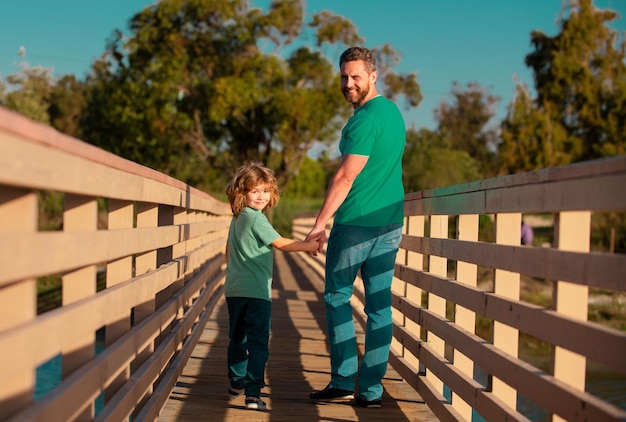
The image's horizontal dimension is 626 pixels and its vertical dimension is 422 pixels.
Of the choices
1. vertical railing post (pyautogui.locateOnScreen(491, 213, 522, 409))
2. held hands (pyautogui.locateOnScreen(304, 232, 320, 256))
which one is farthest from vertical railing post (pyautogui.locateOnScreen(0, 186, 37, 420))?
held hands (pyautogui.locateOnScreen(304, 232, 320, 256))

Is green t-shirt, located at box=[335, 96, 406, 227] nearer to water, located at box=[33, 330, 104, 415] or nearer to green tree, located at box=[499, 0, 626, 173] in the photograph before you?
water, located at box=[33, 330, 104, 415]

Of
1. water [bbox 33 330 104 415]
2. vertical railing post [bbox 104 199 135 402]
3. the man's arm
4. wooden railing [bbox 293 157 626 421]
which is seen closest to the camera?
wooden railing [bbox 293 157 626 421]

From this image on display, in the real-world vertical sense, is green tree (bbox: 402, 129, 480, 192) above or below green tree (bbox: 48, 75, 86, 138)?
below

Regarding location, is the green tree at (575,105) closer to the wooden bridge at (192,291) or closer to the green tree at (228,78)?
the green tree at (228,78)

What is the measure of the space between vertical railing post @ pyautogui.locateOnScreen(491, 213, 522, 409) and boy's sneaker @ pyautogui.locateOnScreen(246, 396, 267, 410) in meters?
1.74

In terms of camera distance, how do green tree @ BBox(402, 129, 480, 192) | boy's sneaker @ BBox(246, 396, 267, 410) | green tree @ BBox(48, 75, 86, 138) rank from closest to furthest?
boy's sneaker @ BBox(246, 396, 267, 410) → green tree @ BBox(402, 129, 480, 192) → green tree @ BBox(48, 75, 86, 138)

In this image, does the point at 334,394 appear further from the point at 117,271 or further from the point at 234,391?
the point at 117,271

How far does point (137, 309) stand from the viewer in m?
4.70

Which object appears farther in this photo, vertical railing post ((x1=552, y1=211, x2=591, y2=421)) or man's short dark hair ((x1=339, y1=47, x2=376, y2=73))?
man's short dark hair ((x1=339, y1=47, x2=376, y2=73))

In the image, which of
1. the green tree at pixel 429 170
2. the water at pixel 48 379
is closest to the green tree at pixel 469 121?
the green tree at pixel 429 170

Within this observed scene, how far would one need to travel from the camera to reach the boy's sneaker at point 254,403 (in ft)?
17.9

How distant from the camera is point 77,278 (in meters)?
3.25

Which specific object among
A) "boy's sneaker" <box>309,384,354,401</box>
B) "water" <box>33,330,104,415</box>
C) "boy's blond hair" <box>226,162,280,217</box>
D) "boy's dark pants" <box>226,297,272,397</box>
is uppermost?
"boy's blond hair" <box>226,162,280,217</box>

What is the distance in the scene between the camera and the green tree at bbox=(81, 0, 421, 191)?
43.8 m
